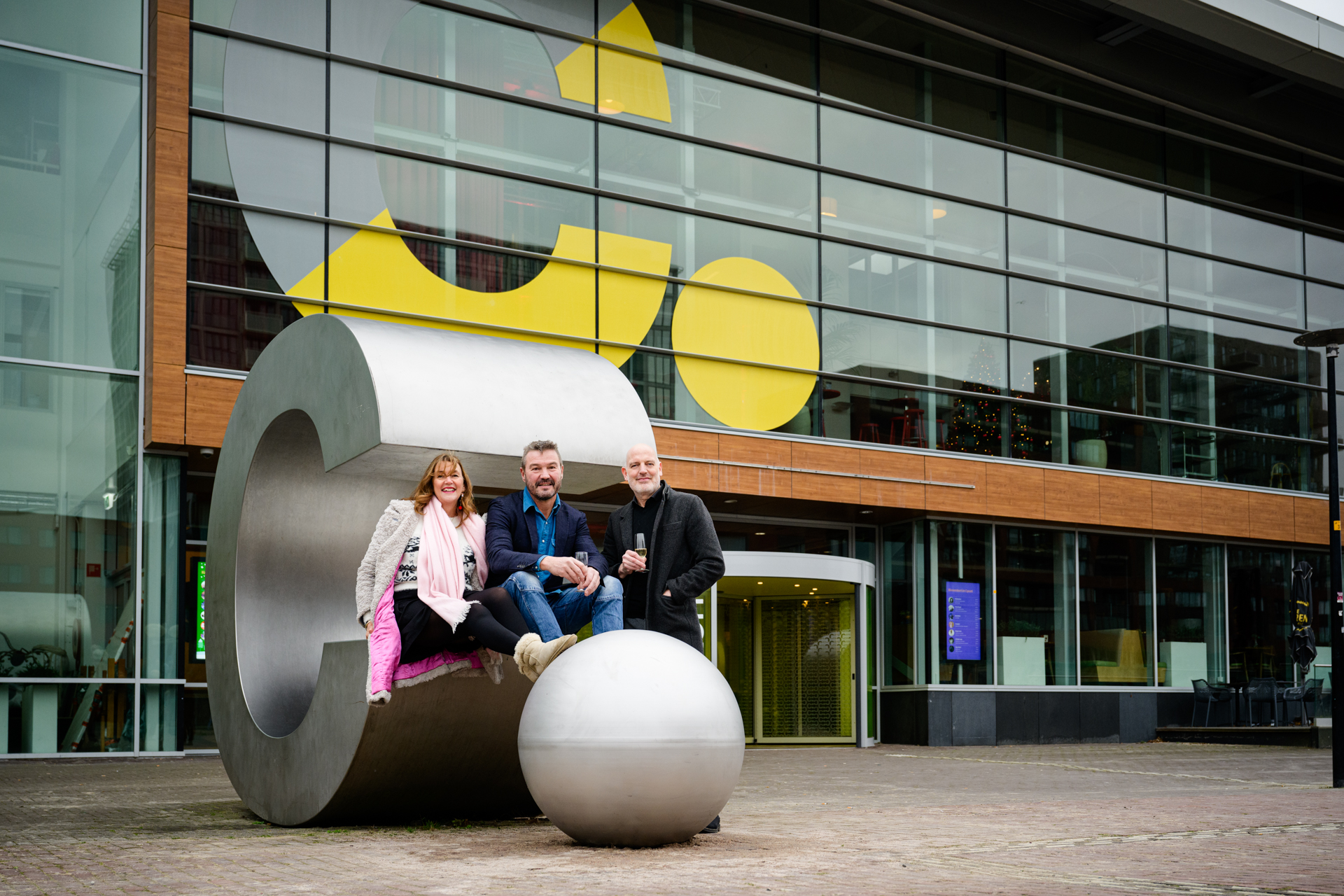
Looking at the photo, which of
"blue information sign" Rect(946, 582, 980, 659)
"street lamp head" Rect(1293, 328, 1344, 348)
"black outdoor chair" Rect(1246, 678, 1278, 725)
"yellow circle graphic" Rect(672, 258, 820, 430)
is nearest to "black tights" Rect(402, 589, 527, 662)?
"street lamp head" Rect(1293, 328, 1344, 348)

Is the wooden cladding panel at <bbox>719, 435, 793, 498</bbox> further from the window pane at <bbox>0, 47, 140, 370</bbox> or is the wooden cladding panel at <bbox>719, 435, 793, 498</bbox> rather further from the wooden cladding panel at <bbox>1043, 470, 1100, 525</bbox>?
the window pane at <bbox>0, 47, 140, 370</bbox>

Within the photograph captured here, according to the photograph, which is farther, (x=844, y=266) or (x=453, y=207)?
(x=844, y=266)

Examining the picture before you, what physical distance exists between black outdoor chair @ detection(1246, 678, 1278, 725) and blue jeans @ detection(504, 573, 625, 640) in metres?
20.9

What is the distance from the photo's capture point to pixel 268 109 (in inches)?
733

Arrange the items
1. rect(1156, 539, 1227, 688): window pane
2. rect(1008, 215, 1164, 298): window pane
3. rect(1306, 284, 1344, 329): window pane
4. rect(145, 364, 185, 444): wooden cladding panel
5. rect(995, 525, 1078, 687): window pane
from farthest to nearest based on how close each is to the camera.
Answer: rect(1306, 284, 1344, 329): window pane, rect(1156, 539, 1227, 688): window pane, rect(1008, 215, 1164, 298): window pane, rect(995, 525, 1078, 687): window pane, rect(145, 364, 185, 444): wooden cladding panel

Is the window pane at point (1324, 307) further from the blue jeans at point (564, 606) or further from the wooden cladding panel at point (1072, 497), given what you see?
the blue jeans at point (564, 606)

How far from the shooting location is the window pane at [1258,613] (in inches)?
1066

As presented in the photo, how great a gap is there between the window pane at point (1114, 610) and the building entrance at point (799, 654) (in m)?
5.12

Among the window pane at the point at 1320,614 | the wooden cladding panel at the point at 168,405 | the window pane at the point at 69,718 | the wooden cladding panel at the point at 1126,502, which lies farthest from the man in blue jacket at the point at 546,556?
the window pane at the point at 1320,614

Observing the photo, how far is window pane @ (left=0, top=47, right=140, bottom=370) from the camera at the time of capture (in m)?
17.4

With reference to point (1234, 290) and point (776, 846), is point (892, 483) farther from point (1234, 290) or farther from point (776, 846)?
point (776, 846)

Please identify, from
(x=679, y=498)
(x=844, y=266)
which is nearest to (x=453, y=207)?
(x=844, y=266)

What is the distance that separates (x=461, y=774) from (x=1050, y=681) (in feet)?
59.4

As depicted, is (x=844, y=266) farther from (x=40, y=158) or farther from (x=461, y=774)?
(x=461, y=774)
